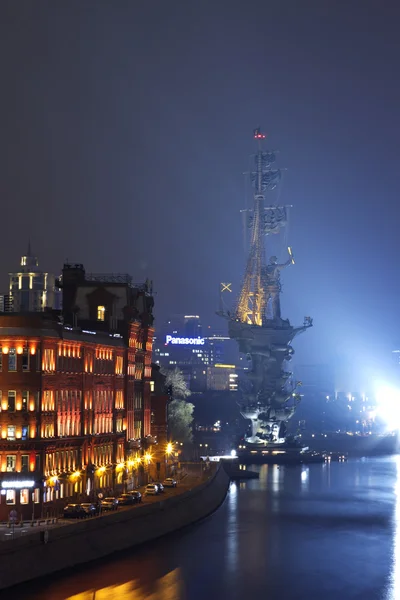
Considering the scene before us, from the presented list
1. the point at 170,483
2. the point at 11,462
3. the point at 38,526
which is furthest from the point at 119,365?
the point at 38,526

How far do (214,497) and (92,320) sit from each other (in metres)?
23.1

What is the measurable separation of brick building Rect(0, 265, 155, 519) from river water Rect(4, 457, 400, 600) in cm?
908

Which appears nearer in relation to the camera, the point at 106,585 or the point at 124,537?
the point at 106,585

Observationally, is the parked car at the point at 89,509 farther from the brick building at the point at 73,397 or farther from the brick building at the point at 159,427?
the brick building at the point at 159,427

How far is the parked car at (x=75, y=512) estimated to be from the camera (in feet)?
250

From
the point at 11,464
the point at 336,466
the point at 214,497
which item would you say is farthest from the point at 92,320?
the point at 336,466

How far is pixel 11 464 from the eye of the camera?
79062 millimetres

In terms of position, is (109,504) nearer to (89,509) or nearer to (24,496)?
(89,509)

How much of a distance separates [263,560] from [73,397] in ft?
67.6

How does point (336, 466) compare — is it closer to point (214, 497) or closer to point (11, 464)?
point (214, 497)

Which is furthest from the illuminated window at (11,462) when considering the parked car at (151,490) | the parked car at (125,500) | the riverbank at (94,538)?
the parked car at (151,490)

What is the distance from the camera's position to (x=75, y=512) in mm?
76375

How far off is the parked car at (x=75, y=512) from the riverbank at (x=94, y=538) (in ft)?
7.16

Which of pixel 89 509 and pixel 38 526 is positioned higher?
pixel 89 509
